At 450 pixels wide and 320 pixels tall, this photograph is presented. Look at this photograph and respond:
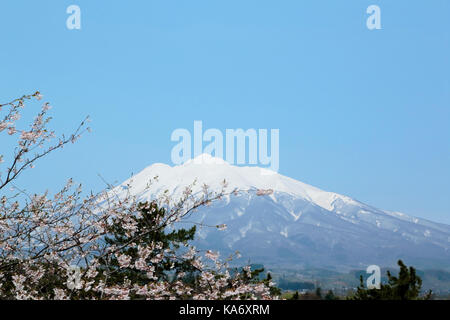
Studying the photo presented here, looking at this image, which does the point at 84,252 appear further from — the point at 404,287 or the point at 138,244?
the point at 404,287

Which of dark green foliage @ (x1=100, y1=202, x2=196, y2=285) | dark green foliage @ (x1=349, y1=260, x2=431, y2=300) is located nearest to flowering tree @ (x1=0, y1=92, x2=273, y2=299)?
dark green foliage @ (x1=100, y1=202, x2=196, y2=285)

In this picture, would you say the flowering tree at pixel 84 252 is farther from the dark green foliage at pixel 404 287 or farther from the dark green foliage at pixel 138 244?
the dark green foliage at pixel 404 287

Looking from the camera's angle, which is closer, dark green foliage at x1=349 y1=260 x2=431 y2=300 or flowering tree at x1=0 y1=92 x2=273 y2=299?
flowering tree at x1=0 y1=92 x2=273 y2=299

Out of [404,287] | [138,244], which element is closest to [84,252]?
[138,244]

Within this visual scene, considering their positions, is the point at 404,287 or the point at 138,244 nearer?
the point at 138,244

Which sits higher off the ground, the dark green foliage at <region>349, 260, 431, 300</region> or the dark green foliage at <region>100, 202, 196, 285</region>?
the dark green foliage at <region>100, 202, 196, 285</region>

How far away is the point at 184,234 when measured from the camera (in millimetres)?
21562

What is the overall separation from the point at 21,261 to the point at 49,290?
87 cm

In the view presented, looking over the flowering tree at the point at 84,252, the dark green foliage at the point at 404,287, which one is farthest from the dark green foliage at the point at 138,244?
A: the dark green foliage at the point at 404,287

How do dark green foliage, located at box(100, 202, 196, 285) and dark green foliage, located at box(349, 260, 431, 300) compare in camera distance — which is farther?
dark green foliage, located at box(349, 260, 431, 300)

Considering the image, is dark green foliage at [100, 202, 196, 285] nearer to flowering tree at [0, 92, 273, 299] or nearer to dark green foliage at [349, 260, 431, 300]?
flowering tree at [0, 92, 273, 299]

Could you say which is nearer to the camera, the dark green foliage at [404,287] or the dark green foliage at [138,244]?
the dark green foliage at [138,244]
